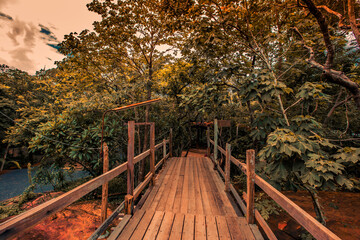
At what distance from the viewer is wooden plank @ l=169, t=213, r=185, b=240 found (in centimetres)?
248

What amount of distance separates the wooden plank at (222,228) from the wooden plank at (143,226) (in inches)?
49.5

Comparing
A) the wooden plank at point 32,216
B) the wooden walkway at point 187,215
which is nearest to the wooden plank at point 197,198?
the wooden walkway at point 187,215

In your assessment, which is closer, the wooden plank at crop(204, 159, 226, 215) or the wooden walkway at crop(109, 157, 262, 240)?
the wooden walkway at crop(109, 157, 262, 240)

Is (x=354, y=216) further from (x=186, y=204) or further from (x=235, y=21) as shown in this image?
(x=235, y=21)

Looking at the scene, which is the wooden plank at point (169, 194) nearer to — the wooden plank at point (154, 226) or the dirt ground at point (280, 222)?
the wooden plank at point (154, 226)

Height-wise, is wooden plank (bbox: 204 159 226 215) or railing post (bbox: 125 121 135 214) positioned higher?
railing post (bbox: 125 121 135 214)

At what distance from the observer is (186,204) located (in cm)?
366

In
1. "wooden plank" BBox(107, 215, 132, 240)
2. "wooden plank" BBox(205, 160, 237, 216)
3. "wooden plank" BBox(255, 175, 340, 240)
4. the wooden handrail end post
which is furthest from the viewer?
"wooden plank" BBox(205, 160, 237, 216)

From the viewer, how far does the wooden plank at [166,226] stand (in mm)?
2469

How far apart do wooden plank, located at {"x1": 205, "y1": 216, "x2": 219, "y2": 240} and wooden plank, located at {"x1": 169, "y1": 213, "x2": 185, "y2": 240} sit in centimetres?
45

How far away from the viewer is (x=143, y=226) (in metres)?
2.71

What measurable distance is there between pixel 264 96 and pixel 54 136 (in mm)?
9179

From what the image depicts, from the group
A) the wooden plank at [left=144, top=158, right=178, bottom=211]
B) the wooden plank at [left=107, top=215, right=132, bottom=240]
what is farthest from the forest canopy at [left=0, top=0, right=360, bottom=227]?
the wooden plank at [left=107, top=215, right=132, bottom=240]

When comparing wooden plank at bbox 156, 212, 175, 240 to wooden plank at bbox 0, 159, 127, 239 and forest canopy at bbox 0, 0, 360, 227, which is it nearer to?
wooden plank at bbox 0, 159, 127, 239
